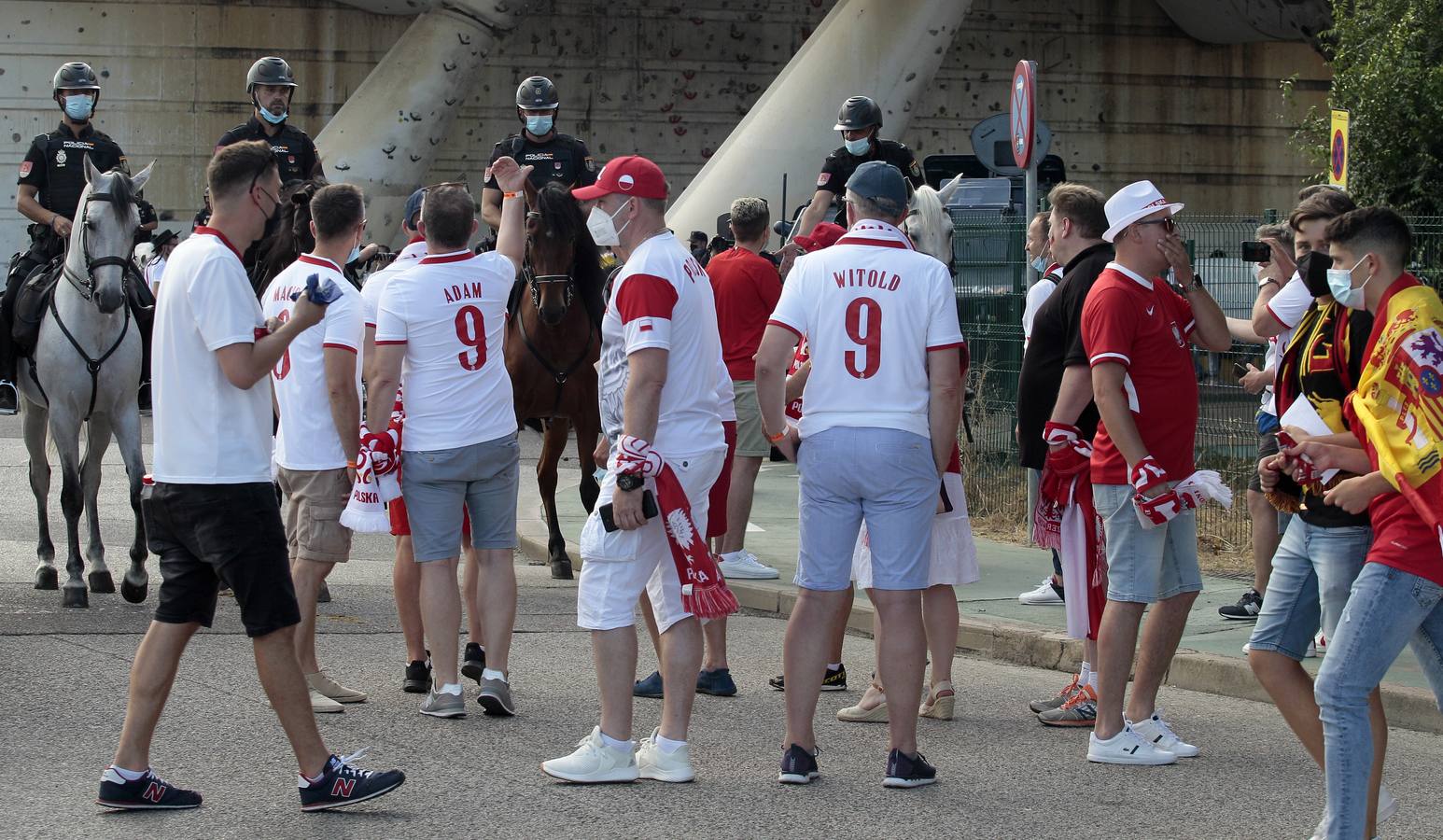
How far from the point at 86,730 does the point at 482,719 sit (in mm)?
1530

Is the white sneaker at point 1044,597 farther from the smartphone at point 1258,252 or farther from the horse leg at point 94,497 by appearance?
the horse leg at point 94,497

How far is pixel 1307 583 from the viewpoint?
17.6 feet

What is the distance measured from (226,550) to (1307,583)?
11.0 feet

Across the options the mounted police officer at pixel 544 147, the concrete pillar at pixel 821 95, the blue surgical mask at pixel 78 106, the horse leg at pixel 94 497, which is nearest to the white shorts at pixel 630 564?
the horse leg at pixel 94 497

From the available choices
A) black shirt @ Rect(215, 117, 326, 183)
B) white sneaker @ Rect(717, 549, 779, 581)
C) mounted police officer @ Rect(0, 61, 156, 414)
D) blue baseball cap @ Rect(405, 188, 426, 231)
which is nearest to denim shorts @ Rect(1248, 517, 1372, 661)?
blue baseball cap @ Rect(405, 188, 426, 231)

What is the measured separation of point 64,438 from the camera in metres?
10.2

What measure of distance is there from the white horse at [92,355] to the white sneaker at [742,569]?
338 centimetres

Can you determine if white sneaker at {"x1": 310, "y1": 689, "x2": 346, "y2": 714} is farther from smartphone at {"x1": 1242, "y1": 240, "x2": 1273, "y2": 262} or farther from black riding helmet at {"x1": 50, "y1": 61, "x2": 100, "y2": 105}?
black riding helmet at {"x1": 50, "y1": 61, "x2": 100, "y2": 105}

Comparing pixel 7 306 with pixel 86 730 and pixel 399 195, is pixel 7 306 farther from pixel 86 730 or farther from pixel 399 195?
pixel 399 195

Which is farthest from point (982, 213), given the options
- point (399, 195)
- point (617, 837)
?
point (617, 837)

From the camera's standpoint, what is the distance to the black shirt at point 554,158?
40.9 ft

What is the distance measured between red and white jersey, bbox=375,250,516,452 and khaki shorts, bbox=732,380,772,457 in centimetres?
331

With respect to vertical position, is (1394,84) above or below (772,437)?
above

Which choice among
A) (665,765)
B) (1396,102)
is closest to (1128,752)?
(665,765)
